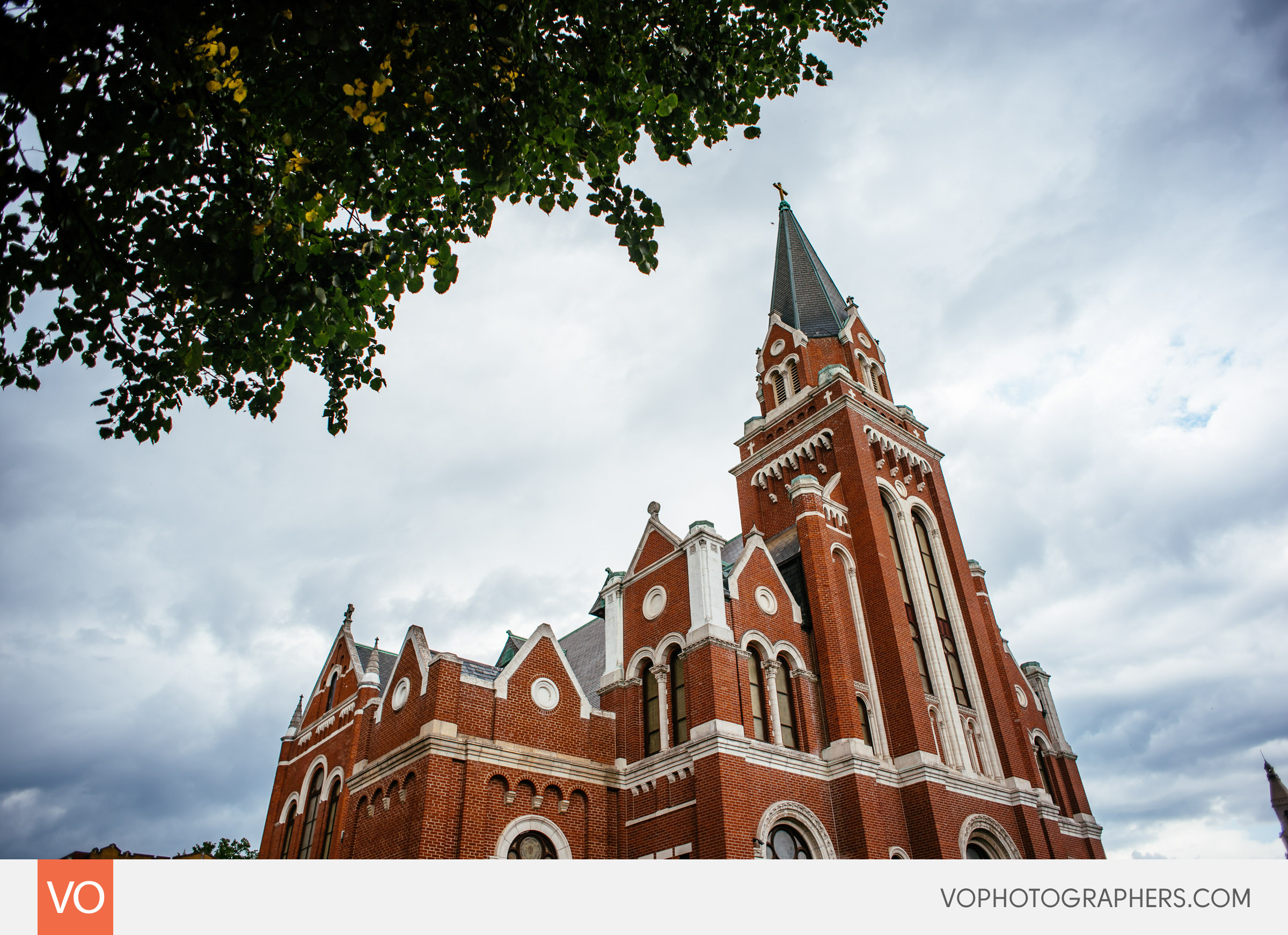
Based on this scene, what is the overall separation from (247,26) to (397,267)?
84.8 inches

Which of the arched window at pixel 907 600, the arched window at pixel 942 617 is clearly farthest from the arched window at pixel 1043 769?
the arched window at pixel 907 600

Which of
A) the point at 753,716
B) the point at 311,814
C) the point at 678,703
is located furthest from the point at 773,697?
the point at 311,814

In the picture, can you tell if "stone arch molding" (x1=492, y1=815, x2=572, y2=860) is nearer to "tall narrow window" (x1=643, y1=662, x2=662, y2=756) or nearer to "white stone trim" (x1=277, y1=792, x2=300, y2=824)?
"tall narrow window" (x1=643, y1=662, x2=662, y2=756)

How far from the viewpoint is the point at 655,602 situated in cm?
2075

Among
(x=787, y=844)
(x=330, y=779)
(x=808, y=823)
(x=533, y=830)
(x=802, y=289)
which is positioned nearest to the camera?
(x=533, y=830)

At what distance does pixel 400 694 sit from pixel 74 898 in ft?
38.3

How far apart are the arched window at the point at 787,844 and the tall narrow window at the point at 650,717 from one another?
11.0ft

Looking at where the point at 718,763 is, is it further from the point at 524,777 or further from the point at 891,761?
the point at 891,761

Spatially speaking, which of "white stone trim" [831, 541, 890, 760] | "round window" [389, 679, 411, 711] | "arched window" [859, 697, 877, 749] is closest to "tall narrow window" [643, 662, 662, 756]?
"arched window" [859, 697, 877, 749]

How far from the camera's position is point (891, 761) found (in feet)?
64.3

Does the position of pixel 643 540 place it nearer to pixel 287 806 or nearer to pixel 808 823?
pixel 808 823

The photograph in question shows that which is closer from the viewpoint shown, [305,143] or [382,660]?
[305,143]

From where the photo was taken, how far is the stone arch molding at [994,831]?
19.3 m

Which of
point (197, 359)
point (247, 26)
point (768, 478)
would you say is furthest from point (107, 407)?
point (768, 478)
